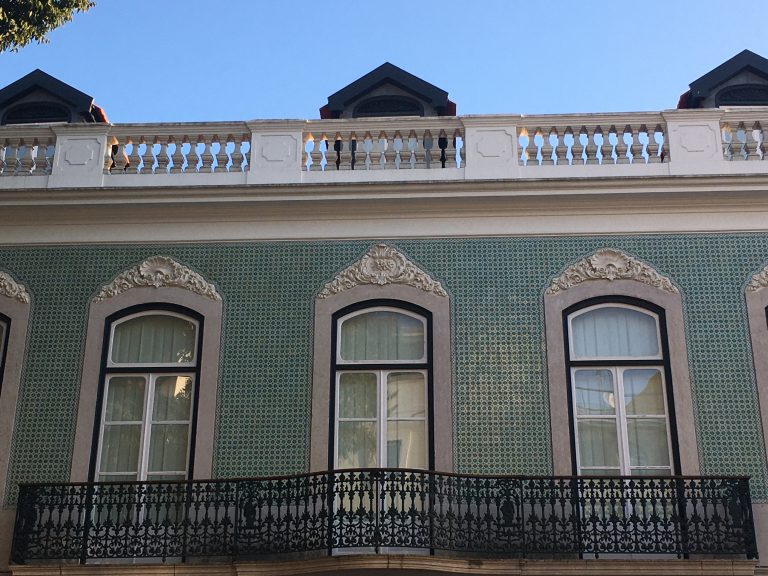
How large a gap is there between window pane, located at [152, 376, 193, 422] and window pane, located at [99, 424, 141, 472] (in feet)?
0.84

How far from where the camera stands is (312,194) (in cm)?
1034

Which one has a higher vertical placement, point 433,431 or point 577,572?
point 433,431

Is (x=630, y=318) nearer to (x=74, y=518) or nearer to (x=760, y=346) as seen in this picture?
(x=760, y=346)

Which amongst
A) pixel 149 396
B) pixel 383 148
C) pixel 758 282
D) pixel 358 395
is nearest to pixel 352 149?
pixel 383 148

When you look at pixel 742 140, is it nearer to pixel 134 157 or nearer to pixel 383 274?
pixel 383 274

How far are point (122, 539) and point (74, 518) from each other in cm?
53

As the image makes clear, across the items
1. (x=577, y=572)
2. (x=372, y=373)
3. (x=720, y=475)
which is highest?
(x=372, y=373)

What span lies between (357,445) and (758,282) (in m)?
4.01

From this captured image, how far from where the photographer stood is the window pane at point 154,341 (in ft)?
33.5

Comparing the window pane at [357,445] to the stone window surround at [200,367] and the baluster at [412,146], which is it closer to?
the stone window surround at [200,367]

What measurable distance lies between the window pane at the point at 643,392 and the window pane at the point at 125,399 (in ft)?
14.7

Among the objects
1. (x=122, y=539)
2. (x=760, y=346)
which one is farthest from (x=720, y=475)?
(x=122, y=539)

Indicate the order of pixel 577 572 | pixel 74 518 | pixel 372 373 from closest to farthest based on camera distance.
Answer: pixel 577 572 < pixel 74 518 < pixel 372 373

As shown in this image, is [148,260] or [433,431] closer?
[433,431]
